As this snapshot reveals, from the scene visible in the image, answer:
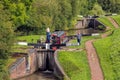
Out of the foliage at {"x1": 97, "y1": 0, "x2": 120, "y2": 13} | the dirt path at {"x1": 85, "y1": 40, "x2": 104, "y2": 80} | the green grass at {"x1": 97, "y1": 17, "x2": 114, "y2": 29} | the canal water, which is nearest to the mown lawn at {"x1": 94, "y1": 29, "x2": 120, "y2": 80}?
Answer: the dirt path at {"x1": 85, "y1": 40, "x2": 104, "y2": 80}

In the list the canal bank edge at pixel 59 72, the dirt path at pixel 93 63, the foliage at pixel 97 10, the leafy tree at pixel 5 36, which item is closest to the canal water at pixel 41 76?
the canal bank edge at pixel 59 72

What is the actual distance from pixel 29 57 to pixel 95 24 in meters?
49.5

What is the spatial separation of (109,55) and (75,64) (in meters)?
5.25

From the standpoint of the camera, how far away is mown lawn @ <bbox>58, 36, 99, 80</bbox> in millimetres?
39531

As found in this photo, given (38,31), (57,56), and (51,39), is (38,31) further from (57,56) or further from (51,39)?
Result: (57,56)

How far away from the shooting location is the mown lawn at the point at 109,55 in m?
39.5

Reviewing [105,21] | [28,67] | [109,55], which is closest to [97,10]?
[105,21]

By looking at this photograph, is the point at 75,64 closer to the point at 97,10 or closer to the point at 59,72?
the point at 59,72

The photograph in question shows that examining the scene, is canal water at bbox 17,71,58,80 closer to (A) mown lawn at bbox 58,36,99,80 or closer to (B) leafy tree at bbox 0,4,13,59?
(A) mown lawn at bbox 58,36,99,80

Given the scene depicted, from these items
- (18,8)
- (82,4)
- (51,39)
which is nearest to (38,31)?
(18,8)

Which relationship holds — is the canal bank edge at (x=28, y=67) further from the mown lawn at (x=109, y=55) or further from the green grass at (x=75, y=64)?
the mown lawn at (x=109, y=55)

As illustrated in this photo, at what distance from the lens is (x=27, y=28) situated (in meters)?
67.4

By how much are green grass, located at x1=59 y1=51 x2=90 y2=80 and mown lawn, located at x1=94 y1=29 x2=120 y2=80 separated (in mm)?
1952

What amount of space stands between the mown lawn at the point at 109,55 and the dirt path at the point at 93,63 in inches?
20.0
